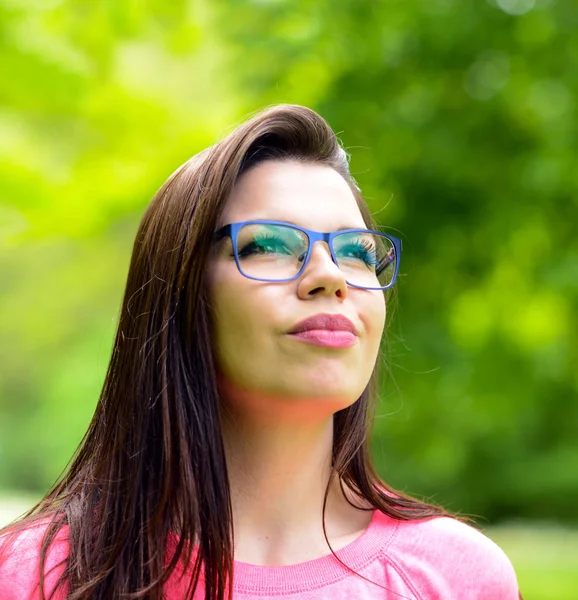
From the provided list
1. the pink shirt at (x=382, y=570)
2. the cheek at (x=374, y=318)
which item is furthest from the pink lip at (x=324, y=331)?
the pink shirt at (x=382, y=570)

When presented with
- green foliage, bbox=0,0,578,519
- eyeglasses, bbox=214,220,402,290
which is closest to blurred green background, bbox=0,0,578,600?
green foliage, bbox=0,0,578,519

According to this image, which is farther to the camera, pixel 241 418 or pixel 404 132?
pixel 404 132

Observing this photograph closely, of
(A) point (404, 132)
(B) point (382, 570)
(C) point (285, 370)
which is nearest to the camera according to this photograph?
(C) point (285, 370)

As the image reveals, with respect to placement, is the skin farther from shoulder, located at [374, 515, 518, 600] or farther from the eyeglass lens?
shoulder, located at [374, 515, 518, 600]

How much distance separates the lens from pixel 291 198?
6.57 feet

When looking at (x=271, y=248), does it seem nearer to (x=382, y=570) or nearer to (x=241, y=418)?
(x=241, y=418)

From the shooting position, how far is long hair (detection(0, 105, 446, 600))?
1866 mm

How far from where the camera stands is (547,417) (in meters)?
13.1

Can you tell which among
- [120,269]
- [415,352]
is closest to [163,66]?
[415,352]

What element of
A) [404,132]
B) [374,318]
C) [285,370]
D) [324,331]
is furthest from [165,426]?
[404,132]

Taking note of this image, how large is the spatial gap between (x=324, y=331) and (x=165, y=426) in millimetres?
408

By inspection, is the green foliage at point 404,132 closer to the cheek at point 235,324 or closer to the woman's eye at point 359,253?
the woman's eye at point 359,253

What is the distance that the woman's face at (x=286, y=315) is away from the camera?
189 centimetres

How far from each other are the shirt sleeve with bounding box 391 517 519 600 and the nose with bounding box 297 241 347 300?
2.05ft
